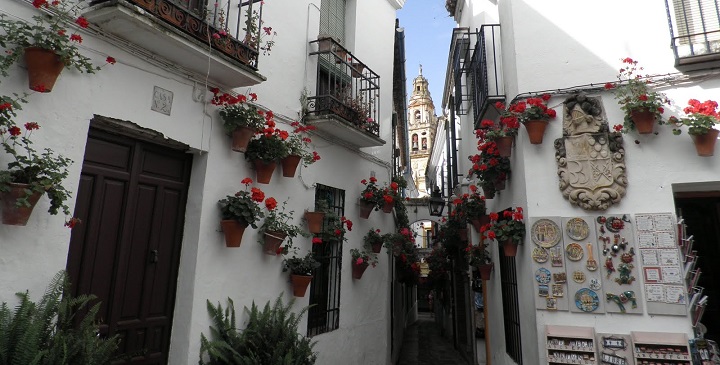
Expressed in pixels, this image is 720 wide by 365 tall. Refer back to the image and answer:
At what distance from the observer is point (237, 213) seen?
4.12m

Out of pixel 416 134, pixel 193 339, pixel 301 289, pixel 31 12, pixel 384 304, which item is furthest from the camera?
pixel 416 134

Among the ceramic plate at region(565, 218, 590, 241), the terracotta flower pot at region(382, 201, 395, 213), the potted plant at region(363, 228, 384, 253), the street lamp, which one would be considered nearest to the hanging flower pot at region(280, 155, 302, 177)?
the terracotta flower pot at region(382, 201, 395, 213)

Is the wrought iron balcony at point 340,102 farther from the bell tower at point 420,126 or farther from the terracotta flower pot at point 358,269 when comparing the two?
the bell tower at point 420,126

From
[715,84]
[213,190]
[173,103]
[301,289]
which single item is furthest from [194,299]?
[715,84]

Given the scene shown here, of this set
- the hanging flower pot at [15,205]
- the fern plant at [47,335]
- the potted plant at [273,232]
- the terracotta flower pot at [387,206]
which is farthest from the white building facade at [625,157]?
the hanging flower pot at [15,205]

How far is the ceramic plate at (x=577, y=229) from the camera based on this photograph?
4344 mm

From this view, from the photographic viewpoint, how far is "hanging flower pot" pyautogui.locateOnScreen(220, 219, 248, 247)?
163 inches

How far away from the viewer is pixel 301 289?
5012mm

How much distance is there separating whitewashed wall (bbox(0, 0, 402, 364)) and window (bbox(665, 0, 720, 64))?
4.35 meters

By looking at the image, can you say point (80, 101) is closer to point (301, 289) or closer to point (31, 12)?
point (31, 12)

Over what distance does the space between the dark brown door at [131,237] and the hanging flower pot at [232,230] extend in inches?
16.9

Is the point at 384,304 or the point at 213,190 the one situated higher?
the point at 213,190

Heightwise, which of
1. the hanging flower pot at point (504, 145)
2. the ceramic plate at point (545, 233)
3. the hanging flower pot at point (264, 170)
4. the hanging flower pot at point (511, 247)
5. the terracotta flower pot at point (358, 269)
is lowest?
the terracotta flower pot at point (358, 269)

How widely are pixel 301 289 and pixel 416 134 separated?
43.1 metres
